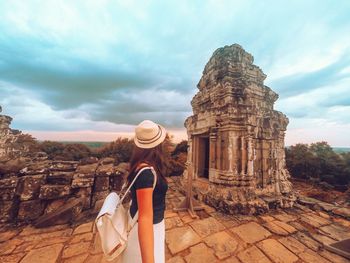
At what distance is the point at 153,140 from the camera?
1.32 metres

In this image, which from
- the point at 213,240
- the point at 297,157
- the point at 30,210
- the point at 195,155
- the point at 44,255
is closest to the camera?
the point at 44,255

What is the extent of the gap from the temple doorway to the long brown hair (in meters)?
4.53

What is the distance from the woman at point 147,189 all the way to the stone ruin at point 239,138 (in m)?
2.71

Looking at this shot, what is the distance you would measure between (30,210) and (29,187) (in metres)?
0.47

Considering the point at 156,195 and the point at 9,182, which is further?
the point at 9,182

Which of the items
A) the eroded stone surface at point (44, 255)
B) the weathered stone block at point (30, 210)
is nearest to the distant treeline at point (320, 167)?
the eroded stone surface at point (44, 255)

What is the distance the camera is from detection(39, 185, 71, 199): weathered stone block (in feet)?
10.3

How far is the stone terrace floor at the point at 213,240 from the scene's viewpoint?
2.33 meters

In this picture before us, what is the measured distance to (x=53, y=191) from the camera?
10.5 feet

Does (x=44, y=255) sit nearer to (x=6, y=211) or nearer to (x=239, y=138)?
(x=6, y=211)

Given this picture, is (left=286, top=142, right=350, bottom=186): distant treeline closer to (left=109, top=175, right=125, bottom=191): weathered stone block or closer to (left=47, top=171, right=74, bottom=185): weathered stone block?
(left=109, top=175, right=125, bottom=191): weathered stone block

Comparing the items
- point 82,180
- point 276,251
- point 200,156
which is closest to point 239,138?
point 200,156

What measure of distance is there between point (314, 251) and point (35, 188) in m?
5.38

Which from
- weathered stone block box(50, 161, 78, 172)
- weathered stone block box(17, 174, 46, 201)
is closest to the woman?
weathered stone block box(17, 174, 46, 201)
